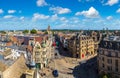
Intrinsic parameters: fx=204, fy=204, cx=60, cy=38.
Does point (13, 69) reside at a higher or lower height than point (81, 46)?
higher

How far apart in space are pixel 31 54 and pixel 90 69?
28111mm

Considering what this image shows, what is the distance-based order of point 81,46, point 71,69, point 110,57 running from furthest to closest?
point 81,46 < point 71,69 < point 110,57

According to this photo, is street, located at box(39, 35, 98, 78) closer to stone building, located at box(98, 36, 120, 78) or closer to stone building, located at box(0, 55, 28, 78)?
stone building, located at box(98, 36, 120, 78)

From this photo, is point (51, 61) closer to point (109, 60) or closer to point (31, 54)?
point (31, 54)

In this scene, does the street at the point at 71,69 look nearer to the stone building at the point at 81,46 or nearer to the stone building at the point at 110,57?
the stone building at the point at 110,57

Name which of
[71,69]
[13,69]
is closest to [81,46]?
[71,69]

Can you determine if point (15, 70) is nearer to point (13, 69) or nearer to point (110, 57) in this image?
point (13, 69)

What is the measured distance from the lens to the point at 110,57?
76.1 m

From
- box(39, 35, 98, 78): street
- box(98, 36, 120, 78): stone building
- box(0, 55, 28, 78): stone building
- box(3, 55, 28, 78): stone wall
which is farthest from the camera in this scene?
box(39, 35, 98, 78): street

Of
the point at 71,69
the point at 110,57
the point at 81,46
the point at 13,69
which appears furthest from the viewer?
the point at 81,46

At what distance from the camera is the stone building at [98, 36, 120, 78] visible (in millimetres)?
73688

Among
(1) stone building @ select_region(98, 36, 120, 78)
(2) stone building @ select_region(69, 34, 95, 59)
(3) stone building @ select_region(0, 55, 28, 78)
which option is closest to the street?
(1) stone building @ select_region(98, 36, 120, 78)

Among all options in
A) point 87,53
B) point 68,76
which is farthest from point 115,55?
point 87,53

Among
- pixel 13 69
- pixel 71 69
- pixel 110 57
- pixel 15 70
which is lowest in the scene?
pixel 71 69
